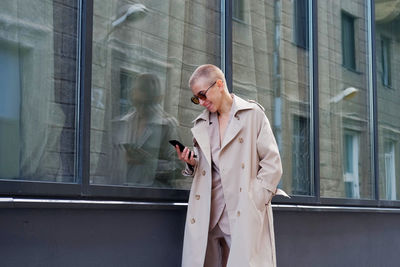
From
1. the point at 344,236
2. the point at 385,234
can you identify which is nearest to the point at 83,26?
the point at 344,236

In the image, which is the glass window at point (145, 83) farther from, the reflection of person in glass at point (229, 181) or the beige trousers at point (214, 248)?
the beige trousers at point (214, 248)

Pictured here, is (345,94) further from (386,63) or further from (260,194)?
(260,194)

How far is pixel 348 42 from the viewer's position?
9.72 m

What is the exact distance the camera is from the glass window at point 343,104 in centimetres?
→ 902

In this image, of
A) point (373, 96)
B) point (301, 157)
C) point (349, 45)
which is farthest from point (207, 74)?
point (373, 96)

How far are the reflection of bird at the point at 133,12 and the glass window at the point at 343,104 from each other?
326 cm

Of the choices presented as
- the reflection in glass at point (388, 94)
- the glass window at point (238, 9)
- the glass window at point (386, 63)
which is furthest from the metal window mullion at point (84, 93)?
the glass window at point (386, 63)

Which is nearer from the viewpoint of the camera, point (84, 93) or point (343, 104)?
point (84, 93)

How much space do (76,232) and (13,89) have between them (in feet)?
3.36

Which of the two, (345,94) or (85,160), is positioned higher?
(345,94)

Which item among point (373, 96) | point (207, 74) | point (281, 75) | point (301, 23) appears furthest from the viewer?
point (373, 96)

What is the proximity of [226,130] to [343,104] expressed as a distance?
446cm

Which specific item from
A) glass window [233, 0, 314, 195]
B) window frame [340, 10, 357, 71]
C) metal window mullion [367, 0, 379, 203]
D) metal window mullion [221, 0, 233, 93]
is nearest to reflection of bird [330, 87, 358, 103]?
window frame [340, 10, 357, 71]

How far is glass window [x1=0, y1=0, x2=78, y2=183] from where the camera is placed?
4977 mm
